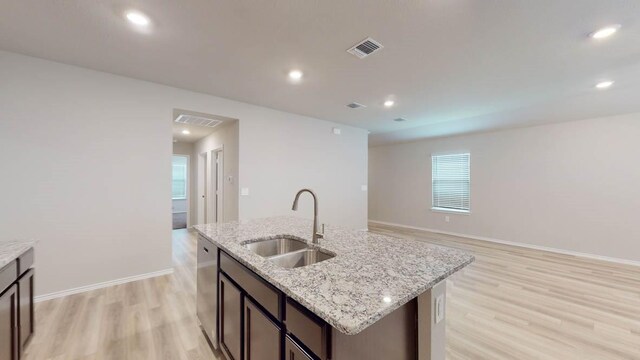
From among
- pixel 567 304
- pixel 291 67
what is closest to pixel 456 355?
pixel 567 304

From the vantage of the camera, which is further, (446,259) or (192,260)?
(192,260)

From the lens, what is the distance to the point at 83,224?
2826 millimetres

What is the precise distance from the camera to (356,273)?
1.17 metres

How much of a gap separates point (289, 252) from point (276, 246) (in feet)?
0.73

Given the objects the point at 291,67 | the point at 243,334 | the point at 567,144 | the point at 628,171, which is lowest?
the point at 243,334

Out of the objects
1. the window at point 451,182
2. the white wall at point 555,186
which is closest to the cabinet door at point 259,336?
the white wall at point 555,186

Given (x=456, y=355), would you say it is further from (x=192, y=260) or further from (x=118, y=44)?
(x=118, y=44)

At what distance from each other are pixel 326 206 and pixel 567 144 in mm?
4611

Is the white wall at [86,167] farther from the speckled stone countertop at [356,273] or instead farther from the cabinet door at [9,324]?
the speckled stone countertop at [356,273]

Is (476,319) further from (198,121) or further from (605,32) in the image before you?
(198,121)

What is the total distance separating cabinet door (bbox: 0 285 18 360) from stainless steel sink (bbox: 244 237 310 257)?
1365mm

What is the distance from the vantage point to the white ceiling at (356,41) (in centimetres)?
183

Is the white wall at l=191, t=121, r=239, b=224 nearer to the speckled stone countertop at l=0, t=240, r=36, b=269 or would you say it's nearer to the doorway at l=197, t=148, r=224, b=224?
the doorway at l=197, t=148, r=224, b=224

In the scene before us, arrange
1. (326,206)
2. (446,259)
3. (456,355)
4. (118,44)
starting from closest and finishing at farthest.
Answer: (446,259)
(456,355)
(118,44)
(326,206)
